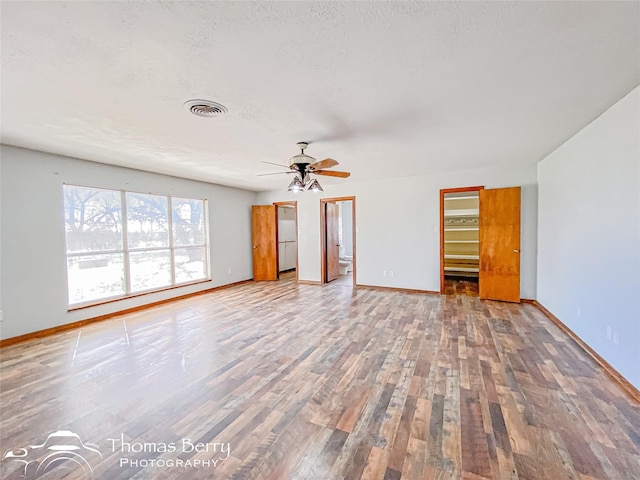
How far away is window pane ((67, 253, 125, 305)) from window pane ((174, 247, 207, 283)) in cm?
107

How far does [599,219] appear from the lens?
265cm

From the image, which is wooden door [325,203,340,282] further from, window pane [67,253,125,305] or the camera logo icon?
the camera logo icon

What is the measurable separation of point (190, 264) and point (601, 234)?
646 cm

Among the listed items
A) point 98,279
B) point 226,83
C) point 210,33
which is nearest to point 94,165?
point 98,279

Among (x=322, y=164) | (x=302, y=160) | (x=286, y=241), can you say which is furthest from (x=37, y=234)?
(x=286, y=241)

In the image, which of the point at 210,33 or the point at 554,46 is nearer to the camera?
the point at 210,33

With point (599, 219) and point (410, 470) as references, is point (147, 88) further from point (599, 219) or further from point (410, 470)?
point (599, 219)

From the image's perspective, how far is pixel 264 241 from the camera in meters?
7.20

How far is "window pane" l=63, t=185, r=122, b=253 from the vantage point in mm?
4012

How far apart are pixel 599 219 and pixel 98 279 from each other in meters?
6.61

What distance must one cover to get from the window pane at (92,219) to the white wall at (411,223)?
3.42 meters

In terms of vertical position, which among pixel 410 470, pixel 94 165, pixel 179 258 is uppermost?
pixel 94 165

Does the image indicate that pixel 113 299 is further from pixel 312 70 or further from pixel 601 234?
pixel 601 234

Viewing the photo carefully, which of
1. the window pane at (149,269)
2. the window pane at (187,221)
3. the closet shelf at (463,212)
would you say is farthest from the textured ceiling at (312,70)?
the closet shelf at (463,212)
